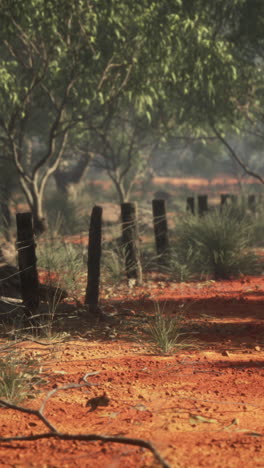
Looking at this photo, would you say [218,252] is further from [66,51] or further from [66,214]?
[66,214]

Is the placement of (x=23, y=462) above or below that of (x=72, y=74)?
below

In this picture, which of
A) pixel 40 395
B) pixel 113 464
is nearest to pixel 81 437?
pixel 113 464

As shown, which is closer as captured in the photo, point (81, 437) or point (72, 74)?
point (81, 437)

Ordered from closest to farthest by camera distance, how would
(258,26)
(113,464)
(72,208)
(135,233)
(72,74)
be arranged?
1. (113,464)
2. (135,233)
3. (72,74)
4. (258,26)
5. (72,208)

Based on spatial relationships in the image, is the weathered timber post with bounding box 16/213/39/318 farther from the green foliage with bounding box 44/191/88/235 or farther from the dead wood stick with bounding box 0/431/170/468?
the green foliage with bounding box 44/191/88/235

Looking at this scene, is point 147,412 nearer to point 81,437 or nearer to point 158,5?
point 81,437

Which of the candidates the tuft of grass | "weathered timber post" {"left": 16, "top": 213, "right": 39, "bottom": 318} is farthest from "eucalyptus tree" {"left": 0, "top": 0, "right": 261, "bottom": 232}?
the tuft of grass

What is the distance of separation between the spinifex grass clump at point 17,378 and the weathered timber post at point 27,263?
1.12 meters

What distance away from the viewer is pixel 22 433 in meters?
3.33

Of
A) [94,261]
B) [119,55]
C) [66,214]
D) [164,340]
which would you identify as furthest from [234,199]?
[164,340]

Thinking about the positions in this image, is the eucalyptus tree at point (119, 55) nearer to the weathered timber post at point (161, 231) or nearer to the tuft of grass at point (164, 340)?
the weathered timber post at point (161, 231)

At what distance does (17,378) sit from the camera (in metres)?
3.94

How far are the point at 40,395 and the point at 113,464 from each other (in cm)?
126

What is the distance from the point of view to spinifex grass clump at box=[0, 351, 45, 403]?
3824 millimetres
